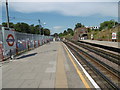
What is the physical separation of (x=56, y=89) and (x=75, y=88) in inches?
26.8

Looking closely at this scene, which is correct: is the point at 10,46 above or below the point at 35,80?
above

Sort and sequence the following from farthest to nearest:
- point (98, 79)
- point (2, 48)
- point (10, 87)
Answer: point (2, 48)
point (98, 79)
point (10, 87)

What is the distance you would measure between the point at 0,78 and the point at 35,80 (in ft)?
5.70

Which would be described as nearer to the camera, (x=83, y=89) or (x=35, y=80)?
(x=83, y=89)

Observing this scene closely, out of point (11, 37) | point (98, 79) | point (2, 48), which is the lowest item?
point (98, 79)

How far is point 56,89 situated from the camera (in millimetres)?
4621

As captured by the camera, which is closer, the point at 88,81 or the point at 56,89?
the point at 56,89

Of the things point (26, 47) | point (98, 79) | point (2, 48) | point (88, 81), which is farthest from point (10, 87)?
point (26, 47)

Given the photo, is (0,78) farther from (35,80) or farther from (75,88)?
(75,88)

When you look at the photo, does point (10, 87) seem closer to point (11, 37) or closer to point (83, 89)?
point (83, 89)

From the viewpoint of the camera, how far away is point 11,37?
11.2m

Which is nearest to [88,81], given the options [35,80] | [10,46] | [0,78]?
[35,80]

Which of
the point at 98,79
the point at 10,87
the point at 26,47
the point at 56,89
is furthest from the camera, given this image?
the point at 26,47

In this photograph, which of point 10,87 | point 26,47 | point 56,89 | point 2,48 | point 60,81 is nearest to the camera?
point 56,89
